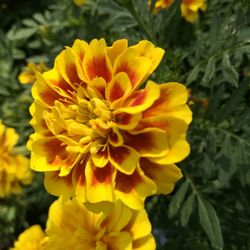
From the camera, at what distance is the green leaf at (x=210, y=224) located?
1236mm

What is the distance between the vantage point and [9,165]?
5.97 feet

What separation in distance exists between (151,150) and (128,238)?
31cm

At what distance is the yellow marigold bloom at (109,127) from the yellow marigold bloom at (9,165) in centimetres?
72

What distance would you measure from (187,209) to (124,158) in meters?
0.46

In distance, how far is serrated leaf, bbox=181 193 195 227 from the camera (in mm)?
1373

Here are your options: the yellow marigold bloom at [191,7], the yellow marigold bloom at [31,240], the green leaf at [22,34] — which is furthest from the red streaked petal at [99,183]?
the green leaf at [22,34]

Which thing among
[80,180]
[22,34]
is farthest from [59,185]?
[22,34]

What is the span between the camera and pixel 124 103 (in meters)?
1.03

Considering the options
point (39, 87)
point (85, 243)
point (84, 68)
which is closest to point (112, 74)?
point (84, 68)

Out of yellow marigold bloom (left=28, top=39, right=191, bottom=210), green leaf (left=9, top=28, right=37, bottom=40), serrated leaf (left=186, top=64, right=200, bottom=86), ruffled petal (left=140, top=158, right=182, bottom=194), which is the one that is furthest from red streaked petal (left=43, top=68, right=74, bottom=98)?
green leaf (left=9, top=28, right=37, bottom=40)

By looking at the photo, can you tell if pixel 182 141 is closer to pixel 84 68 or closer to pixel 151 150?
pixel 151 150

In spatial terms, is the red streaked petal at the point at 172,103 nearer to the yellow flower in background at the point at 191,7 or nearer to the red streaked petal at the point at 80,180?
the red streaked petal at the point at 80,180

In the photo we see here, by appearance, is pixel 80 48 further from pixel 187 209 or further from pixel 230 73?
pixel 187 209

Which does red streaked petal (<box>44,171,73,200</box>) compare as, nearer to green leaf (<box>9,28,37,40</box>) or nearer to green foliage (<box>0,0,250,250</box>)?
green foliage (<box>0,0,250,250</box>)
